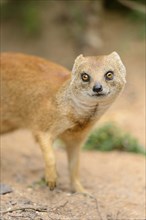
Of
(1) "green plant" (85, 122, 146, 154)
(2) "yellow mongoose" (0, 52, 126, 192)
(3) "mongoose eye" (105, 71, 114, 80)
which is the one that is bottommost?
(1) "green plant" (85, 122, 146, 154)

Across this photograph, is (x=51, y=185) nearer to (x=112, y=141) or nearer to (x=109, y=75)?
(x=109, y=75)

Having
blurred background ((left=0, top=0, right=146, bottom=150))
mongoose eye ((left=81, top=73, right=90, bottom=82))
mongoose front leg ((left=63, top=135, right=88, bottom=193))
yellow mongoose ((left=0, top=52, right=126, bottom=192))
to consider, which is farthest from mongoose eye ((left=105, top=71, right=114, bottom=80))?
blurred background ((left=0, top=0, right=146, bottom=150))

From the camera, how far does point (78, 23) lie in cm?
1066

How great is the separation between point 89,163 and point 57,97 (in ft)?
6.16

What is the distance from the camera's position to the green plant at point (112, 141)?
7.41m

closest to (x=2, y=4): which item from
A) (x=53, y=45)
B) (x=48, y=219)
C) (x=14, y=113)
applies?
(x=53, y=45)

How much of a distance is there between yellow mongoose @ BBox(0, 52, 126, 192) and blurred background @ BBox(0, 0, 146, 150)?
4.07 m

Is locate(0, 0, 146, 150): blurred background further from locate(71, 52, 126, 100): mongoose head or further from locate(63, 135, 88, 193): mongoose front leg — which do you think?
locate(71, 52, 126, 100): mongoose head

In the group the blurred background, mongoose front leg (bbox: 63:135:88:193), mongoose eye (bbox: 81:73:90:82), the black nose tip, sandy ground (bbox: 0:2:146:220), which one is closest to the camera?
the black nose tip

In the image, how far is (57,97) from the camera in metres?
5.45

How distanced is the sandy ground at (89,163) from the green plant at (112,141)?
148 mm

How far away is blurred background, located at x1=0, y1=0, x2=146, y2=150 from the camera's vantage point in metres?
10.3

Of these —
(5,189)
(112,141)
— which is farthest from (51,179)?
(112,141)

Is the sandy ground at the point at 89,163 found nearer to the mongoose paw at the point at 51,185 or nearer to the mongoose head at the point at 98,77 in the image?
the mongoose paw at the point at 51,185
